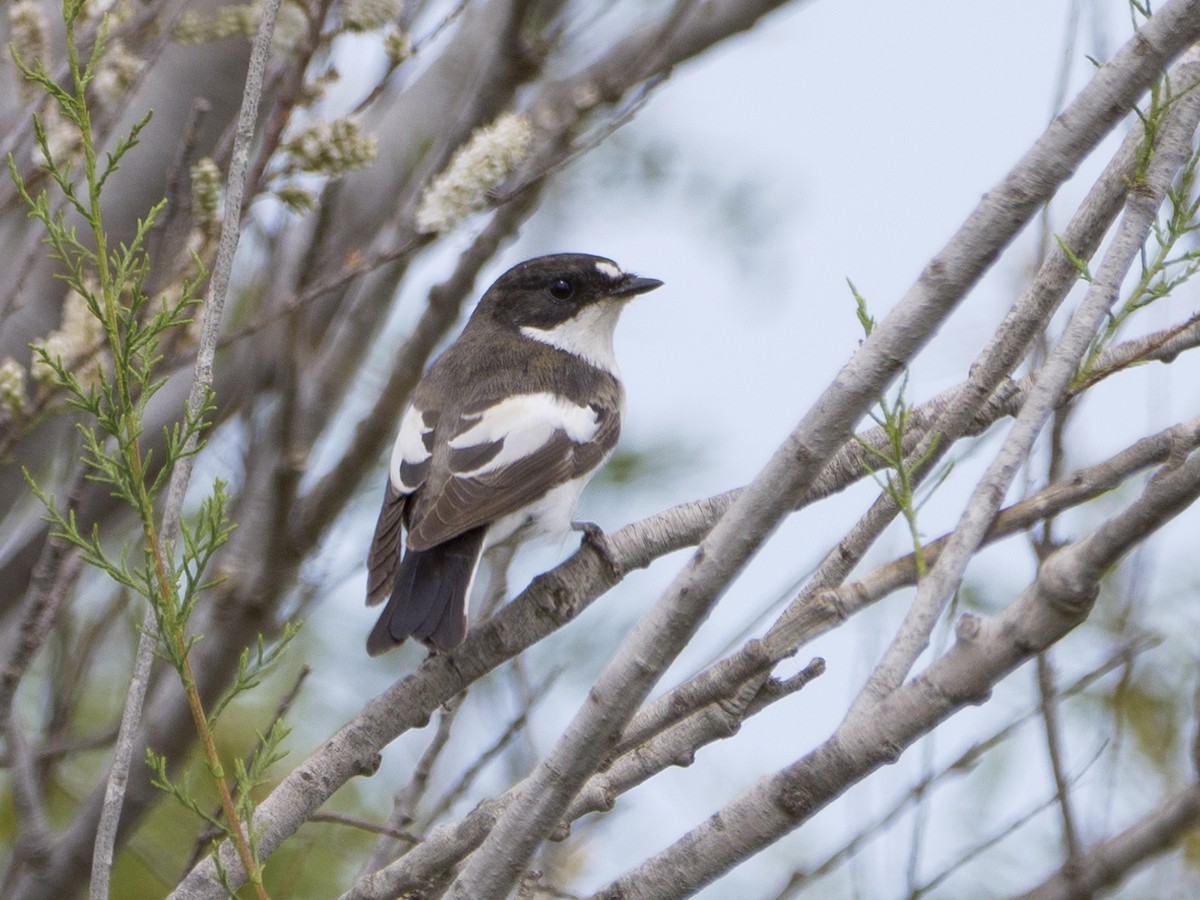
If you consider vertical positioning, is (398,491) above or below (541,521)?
above

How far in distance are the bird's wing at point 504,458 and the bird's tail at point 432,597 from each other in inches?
2.7

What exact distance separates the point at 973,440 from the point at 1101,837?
0.97 m

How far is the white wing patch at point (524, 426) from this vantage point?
3818 mm

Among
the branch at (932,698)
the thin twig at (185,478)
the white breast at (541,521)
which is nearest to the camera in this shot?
the branch at (932,698)

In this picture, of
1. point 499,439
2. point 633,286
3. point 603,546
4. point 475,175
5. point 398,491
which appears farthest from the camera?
point 633,286

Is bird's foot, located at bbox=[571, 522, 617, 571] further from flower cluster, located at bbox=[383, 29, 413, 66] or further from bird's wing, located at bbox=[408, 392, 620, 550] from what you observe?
flower cluster, located at bbox=[383, 29, 413, 66]

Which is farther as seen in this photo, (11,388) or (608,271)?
(608,271)

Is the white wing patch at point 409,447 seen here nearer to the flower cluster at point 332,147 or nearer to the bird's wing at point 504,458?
the bird's wing at point 504,458

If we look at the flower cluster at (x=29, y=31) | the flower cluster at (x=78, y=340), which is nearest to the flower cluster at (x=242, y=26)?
the flower cluster at (x=29, y=31)

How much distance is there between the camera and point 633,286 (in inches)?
190

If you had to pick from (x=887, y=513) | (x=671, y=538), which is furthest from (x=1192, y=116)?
(x=671, y=538)

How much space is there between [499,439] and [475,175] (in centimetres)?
82

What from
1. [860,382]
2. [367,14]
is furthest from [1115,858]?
[367,14]

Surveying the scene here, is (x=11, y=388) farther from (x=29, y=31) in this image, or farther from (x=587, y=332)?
(x=587, y=332)
